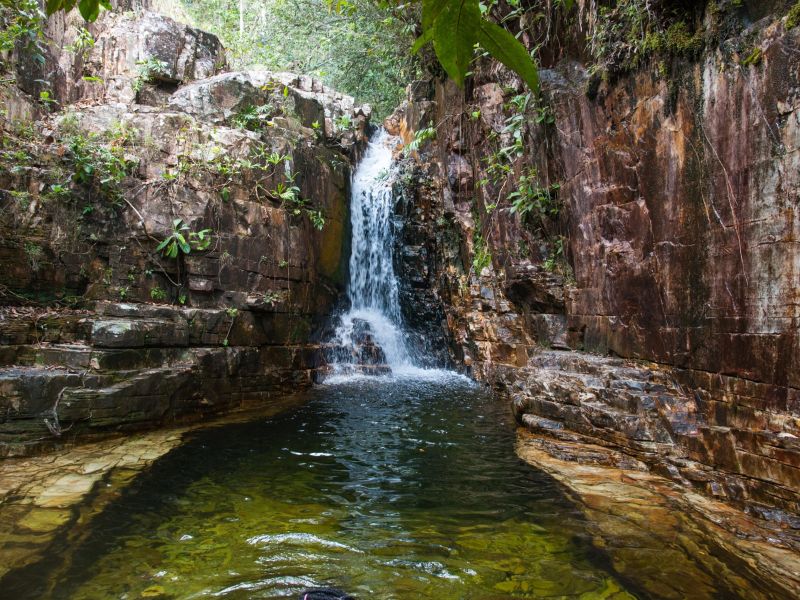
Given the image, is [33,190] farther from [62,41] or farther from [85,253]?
[62,41]

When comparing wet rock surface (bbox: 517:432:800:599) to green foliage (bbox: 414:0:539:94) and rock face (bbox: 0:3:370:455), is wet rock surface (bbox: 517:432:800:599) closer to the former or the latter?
green foliage (bbox: 414:0:539:94)

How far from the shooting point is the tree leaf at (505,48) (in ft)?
2.88

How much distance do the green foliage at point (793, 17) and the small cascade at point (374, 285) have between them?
8.80 meters

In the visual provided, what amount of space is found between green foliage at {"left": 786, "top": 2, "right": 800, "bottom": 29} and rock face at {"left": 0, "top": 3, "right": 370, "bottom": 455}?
296 inches

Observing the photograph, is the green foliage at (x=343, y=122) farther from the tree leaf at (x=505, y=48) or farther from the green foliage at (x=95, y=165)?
the tree leaf at (x=505, y=48)

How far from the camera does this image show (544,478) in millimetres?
4938

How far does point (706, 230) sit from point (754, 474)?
2.22 m

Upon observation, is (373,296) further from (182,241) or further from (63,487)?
(63,487)

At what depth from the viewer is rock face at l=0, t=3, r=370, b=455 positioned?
6457 mm

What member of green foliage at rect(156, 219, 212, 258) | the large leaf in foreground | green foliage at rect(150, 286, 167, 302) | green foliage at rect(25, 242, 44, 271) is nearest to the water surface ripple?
green foliage at rect(150, 286, 167, 302)

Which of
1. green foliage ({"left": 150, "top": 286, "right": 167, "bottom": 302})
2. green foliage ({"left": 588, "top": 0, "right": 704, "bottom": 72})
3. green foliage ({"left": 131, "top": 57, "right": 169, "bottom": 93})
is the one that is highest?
green foliage ({"left": 131, "top": 57, "right": 169, "bottom": 93})

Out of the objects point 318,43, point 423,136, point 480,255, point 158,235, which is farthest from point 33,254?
point 318,43

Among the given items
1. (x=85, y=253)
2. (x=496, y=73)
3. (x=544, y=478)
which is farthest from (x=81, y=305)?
(x=496, y=73)

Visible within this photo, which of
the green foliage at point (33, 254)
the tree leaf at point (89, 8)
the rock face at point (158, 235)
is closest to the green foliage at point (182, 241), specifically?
the rock face at point (158, 235)
